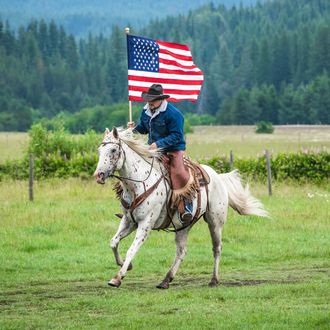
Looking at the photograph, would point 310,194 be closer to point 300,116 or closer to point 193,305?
point 193,305

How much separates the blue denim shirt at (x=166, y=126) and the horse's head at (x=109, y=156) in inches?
31.9

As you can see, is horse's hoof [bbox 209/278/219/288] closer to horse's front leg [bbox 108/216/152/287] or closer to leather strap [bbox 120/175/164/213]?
horse's front leg [bbox 108/216/152/287]

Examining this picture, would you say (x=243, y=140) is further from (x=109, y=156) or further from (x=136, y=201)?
(x=109, y=156)

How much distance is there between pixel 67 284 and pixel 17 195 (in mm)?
14305

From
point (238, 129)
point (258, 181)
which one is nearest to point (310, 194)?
point (258, 181)

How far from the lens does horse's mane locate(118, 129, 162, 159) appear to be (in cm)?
1406

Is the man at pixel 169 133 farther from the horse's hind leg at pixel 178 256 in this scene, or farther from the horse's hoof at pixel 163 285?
the horse's hoof at pixel 163 285

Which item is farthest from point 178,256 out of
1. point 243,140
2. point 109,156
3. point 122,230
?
point 243,140

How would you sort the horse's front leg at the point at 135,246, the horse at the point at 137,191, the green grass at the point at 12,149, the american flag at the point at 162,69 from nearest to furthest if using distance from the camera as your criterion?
the horse's front leg at the point at 135,246 → the horse at the point at 137,191 → the american flag at the point at 162,69 → the green grass at the point at 12,149

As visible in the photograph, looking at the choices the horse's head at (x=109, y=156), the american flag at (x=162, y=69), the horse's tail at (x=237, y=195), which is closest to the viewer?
the horse's head at (x=109, y=156)

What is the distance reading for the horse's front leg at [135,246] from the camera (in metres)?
13.4

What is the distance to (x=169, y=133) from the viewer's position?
570 inches

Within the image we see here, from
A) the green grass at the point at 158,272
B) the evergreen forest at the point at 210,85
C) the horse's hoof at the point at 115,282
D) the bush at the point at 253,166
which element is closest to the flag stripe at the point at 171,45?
the green grass at the point at 158,272

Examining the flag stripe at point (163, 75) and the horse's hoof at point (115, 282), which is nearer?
the horse's hoof at point (115, 282)
